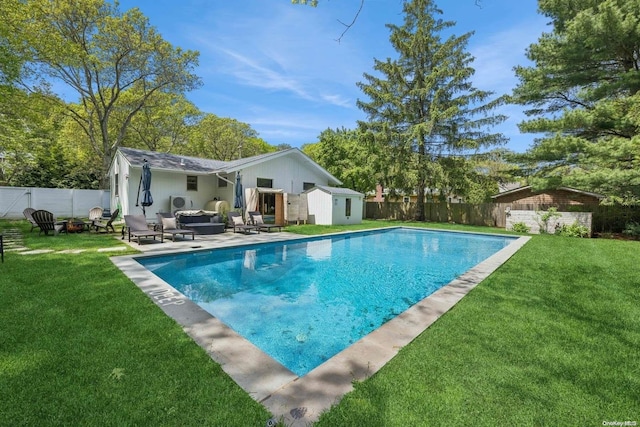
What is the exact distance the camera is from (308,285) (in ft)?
22.9

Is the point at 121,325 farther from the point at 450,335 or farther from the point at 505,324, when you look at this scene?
the point at 505,324

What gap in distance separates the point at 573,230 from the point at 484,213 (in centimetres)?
703

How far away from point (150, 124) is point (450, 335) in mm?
31963

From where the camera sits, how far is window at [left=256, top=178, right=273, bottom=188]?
18.3 meters

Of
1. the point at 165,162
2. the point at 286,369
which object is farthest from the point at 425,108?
the point at 286,369

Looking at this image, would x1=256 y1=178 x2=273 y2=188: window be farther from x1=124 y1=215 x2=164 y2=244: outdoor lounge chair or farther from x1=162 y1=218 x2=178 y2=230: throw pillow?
x1=124 y1=215 x2=164 y2=244: outdoor lounge chair

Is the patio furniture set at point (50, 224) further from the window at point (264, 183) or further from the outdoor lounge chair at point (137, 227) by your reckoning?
the window at point (264, 183)

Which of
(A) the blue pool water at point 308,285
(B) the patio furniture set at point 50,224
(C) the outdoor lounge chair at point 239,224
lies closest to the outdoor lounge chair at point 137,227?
(B) the patio furniture set at point 50,224

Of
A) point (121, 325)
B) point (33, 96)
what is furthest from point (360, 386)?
point (33, 96)

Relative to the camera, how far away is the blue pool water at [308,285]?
4406 mm

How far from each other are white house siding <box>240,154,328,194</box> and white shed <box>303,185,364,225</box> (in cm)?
124

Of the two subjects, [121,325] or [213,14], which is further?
[213,14]

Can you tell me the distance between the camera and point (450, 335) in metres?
3.52

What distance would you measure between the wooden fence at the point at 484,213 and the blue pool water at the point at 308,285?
8.83 m
